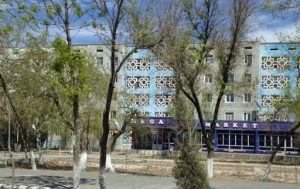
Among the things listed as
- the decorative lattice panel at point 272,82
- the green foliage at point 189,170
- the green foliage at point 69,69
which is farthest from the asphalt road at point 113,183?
the decorative lattice panel at point 272,82

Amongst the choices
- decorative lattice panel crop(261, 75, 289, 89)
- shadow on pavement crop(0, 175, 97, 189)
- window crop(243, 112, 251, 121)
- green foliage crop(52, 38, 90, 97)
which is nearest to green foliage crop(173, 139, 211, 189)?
green foliage crop(52, 38, 90, 97)

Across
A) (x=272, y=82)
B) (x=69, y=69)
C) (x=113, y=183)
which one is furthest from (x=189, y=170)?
(x=272, y=82)

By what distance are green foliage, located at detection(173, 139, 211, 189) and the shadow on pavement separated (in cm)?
896

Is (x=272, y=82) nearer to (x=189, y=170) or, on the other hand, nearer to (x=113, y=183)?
(x=113, y=183)

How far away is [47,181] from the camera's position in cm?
2234

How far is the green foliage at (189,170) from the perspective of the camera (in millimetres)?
12289

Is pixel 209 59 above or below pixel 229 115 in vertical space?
above

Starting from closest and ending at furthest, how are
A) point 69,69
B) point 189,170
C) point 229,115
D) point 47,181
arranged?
point 189,170 < point 69,69 < point 47,181 < point 229,115

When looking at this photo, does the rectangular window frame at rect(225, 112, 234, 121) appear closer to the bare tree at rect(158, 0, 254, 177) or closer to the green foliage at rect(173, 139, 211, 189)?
the bare tree at rect(158, 0, 254, 177)

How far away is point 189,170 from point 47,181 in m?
11.7

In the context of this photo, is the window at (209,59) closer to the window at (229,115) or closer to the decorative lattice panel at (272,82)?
the decorative lattice panel at (272,82)

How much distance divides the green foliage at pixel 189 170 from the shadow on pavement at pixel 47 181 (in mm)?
8960

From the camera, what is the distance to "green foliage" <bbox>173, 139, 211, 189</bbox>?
12289mm

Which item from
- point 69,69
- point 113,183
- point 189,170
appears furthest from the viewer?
point 113,183
